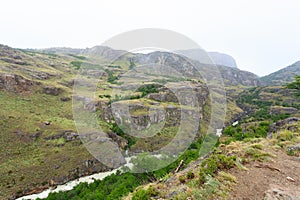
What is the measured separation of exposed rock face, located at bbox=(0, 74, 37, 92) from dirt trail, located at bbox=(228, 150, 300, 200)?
8731cm

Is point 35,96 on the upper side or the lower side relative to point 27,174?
upper

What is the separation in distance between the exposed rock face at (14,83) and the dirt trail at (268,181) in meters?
87.3

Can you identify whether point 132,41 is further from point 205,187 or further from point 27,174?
point 27,174

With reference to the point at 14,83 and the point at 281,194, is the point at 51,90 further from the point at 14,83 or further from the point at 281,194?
the point at 281,194

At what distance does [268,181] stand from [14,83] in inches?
3557

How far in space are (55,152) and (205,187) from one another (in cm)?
5485

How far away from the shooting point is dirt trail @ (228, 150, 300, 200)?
7883 millimetres

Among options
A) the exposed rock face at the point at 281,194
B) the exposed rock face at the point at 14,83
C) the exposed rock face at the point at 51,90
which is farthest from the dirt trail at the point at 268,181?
the exposed rock face at the point at 51,90

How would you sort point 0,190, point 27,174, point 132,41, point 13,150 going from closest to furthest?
point 132,41, point 0,190, point 27,174, point 13,150

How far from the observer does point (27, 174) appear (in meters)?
48.6

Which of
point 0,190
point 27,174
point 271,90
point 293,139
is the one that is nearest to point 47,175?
point 27,174

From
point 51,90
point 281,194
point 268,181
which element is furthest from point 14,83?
point 281,194

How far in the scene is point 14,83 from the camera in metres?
82.4

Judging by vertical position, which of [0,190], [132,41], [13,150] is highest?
[132,41]
